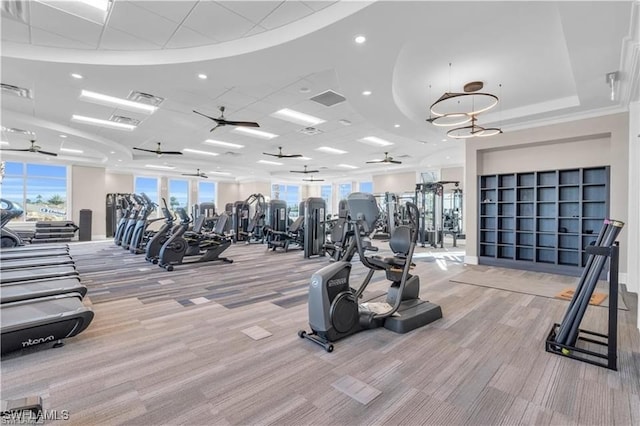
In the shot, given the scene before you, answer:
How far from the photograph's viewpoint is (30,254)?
4.93 metres

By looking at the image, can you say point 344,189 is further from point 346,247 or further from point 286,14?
point 286,14

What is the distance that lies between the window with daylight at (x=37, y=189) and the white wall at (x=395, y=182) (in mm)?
14853

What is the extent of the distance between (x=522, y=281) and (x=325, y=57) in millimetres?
5103

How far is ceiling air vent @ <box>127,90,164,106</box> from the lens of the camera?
5.70 m

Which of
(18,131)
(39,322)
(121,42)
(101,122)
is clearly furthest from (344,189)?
(39,322)

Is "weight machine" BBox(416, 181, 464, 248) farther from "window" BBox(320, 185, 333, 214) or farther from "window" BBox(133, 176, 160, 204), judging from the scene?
"window" BBox(133, 176, 160, 204)

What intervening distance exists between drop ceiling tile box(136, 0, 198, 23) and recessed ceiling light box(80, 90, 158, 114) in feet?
10.4

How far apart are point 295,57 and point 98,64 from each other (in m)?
2.98

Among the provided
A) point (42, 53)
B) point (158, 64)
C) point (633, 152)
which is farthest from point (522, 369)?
point (42, 53)

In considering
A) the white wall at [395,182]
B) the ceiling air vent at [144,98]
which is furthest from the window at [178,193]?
the ceiling air vent at [144,98]

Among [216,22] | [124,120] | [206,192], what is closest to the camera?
[216,22]

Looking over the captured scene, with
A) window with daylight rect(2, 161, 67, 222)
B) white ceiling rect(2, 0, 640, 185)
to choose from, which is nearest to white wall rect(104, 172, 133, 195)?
window with daylight rect(2, 161, 67, 222)

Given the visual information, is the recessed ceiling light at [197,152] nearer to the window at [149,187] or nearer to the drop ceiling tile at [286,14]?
the window at [149,187]

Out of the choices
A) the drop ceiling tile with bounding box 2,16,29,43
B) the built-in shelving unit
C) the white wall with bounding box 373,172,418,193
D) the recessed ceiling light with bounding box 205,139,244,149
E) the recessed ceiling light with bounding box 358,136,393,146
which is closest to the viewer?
the drop ceiling tile with bounding box 2,16,29,43
